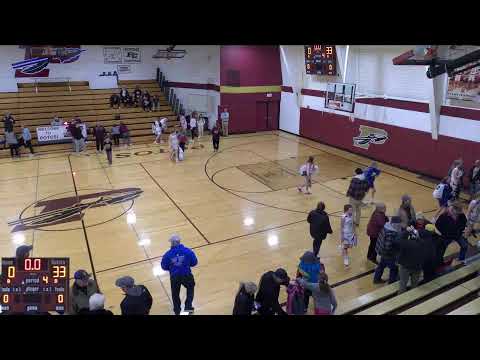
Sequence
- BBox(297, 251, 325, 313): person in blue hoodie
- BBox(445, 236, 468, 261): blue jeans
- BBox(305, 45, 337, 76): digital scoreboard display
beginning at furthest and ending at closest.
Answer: BBox(305, 45, 337, 76): digital scoreboard display, BBox(445, 236, 468, 261): blue jeans, BBox(297, 251, 325, 313): person in blue hoodie

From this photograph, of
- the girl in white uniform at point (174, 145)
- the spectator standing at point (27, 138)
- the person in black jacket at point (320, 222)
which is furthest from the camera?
the spectator standing at point (27, 138)

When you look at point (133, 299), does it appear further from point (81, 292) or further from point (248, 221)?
point (248, 221)

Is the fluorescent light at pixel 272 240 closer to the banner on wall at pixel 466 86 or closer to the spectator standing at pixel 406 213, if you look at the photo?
the spectator standing at pixel 406 213

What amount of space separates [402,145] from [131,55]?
1695 cm

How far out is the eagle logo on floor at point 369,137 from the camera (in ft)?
54.9

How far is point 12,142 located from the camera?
17.3 m

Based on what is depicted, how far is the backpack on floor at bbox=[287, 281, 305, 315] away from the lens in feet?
19.6

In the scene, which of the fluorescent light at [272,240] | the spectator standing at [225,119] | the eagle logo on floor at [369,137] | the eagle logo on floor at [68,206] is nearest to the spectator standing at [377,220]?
the fluorescent light at [272,240]

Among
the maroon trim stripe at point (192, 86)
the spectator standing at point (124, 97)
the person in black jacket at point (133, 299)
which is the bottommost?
the person in black jacket at point (133, 299)

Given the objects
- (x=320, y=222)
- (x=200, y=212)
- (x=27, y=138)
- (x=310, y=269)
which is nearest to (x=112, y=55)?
(x=27, y=138)

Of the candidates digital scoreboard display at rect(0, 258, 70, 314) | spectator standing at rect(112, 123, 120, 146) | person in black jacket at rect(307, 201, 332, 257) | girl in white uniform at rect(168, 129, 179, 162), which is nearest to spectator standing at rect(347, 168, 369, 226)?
person in black jacket at rect(307, 201, 332, 257)

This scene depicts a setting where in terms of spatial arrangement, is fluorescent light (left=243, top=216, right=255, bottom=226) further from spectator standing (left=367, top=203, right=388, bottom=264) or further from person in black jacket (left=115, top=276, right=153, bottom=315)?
person in black jacket (left=115, top=276, right=153, bottom=315)

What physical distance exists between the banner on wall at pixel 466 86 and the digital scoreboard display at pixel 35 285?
12870mm

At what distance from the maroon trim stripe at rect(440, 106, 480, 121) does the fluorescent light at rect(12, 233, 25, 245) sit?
13903mm
